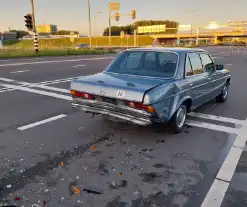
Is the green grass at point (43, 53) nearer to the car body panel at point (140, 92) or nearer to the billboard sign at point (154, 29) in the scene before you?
the car body panel at point (140, 92)

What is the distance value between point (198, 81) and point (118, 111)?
Answer: 2098mm

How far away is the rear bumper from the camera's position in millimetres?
4465

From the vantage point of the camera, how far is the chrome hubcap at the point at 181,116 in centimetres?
519

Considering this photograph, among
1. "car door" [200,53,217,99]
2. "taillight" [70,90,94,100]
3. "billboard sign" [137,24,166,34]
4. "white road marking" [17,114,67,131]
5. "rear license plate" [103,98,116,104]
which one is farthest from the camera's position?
→ "billboard sign" [137,24,166,34]

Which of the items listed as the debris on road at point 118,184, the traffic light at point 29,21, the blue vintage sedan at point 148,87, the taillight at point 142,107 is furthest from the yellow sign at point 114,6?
the debris on road at point 118,184

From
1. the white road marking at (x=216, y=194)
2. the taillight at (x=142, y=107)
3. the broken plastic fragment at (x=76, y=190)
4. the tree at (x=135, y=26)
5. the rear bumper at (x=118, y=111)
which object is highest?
the tree at (x=135, y=26)

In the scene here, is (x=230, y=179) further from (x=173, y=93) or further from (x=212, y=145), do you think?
(x=173, y=93)

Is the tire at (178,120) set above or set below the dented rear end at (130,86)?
below

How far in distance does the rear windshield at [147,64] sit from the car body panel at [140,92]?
13 cm

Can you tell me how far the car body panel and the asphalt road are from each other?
535 mm

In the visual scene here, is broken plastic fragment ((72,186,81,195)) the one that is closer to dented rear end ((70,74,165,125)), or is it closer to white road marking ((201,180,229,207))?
white road marking ((201,180,229,207))

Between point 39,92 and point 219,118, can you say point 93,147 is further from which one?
point 39,92

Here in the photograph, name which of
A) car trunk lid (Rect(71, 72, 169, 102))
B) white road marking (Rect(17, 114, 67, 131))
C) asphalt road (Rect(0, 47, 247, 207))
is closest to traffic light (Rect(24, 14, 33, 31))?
asphalt road (Rect(0, 47, 247, 207))

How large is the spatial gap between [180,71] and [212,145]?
4.94 ft
